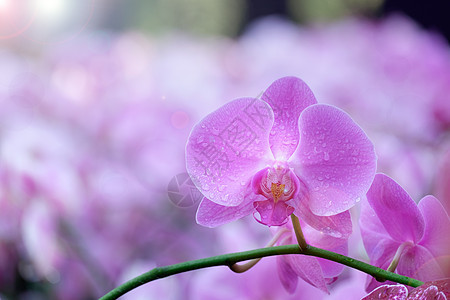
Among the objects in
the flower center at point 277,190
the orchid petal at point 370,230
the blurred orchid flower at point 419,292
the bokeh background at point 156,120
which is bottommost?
the blurred orchid flower at point 419,292

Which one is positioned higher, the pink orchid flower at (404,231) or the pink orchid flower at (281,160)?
the pink orchid flower at (281,160)

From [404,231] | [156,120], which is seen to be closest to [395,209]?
[404,231]

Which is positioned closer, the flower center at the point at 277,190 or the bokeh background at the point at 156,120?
the flower center at the point at 277,190

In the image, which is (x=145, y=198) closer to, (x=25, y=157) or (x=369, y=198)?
(x=25, y=157)

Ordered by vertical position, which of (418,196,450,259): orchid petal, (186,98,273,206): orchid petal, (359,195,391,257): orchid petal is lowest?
(418,196,450,259): orchid petal

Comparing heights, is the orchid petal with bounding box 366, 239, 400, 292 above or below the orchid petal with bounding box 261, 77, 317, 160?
below

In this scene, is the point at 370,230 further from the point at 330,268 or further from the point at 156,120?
the point at 156,120

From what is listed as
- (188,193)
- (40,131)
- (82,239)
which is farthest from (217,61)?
(188,193)
